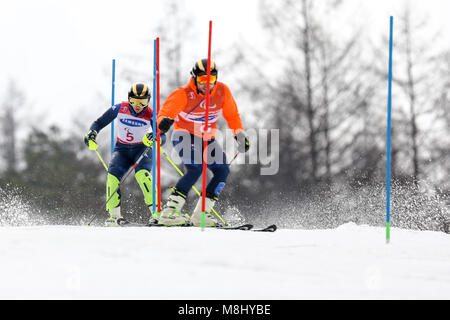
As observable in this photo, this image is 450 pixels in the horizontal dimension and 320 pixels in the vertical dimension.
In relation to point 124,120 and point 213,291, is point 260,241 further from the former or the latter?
point 124,120

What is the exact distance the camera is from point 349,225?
611 cm

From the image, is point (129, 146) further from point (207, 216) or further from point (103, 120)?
point (207, 216)

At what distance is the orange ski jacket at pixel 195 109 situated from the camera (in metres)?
5.62

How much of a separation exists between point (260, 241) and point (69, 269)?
1.63 meters

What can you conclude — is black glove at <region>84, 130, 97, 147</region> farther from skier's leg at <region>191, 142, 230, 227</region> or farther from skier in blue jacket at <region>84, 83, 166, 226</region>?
skier's leg at <region>191, 142, 230, 227</region>

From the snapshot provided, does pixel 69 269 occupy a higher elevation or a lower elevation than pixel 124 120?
lower

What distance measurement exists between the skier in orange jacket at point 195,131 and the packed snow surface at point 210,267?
1255 mm

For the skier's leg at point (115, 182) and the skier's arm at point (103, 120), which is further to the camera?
the skier's arm at point (103, 120)

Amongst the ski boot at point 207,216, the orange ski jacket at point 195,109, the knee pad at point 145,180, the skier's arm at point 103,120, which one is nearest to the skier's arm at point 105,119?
the skier's arm at point 103,120

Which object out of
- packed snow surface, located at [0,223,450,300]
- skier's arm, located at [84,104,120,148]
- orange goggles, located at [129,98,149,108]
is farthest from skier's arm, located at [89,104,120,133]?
packed snow surface, located at [0,223,450,300]

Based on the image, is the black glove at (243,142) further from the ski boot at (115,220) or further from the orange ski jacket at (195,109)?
the ski boot at (115,220)
